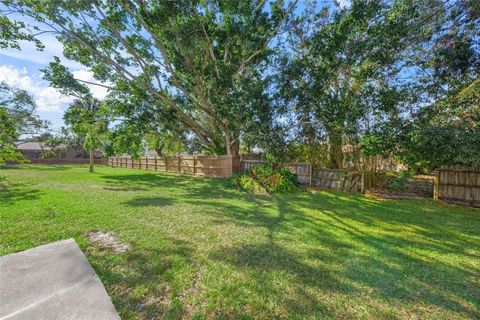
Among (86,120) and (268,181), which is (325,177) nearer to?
(268,181)

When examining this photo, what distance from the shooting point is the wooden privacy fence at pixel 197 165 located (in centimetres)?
1214

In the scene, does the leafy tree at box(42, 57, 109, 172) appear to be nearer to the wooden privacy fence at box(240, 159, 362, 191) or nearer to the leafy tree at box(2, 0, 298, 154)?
the leafy tree at box(2, 0, 298, 154)

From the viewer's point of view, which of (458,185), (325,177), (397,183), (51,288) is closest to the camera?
(51,288)

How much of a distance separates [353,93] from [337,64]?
1.43 m

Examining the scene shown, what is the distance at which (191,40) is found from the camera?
812 cm

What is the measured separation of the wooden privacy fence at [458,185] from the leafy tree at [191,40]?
697cm

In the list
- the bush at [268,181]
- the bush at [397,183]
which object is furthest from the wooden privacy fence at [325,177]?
the bush at [397,183]

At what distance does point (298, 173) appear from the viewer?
9680 mm

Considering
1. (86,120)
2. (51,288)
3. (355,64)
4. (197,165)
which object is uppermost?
(355,64)

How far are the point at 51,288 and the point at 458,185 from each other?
10240 mm

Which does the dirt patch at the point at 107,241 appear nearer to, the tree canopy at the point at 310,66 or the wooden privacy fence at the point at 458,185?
the tree canopy at the point at 310,66

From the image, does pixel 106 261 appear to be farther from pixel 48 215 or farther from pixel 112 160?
pixel 112 160

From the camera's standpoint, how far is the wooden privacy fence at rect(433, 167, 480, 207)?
632 centimetres

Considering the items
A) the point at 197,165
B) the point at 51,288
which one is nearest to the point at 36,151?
the point at 197,165
